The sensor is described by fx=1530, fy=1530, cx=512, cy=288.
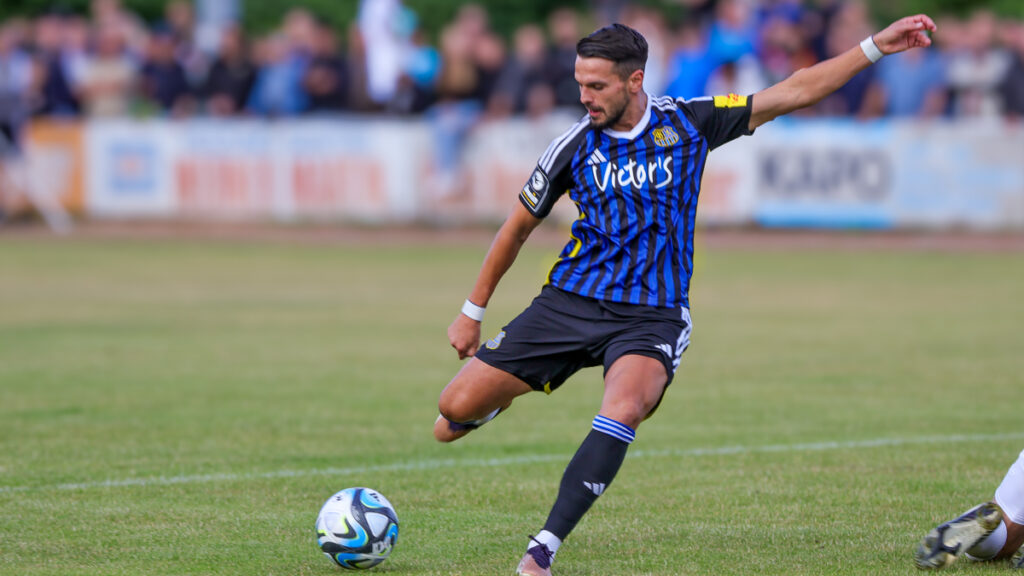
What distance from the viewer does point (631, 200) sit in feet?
20.3

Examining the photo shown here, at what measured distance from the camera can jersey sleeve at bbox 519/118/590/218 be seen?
6273 mm

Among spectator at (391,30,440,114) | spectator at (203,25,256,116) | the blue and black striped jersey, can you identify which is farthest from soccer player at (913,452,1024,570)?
spectator at (203,25,256,116)

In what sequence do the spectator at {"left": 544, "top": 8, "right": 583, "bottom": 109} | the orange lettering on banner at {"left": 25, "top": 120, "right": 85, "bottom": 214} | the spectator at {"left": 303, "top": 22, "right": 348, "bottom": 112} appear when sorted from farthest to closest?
the orange lettering on banner at {"left": 25, "top": 120, "right": 85, "bottom": 214} → the spectator at {"left": 303, "top": 22, "right": 348, "bottom": 112} → the spectator at {"left": 544, "top": 8, "right": 583, "bottom": 109}

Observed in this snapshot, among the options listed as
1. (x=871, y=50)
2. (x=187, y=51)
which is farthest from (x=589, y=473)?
(x=187, y=51)

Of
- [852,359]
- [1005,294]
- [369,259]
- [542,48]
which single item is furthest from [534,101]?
[852,359]

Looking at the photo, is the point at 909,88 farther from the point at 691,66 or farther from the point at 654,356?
the point at 654,356

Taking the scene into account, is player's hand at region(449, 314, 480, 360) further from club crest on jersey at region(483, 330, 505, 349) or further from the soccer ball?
the soccer ball

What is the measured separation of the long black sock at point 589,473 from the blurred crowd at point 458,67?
49.7 ft

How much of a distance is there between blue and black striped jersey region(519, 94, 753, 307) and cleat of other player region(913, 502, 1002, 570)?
135 centimetres

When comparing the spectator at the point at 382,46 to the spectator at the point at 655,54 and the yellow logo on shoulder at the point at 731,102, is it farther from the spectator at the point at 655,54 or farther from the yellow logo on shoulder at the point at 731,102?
the yellow logo on shoulder at the point at 731,102

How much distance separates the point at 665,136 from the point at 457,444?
10.5 ft

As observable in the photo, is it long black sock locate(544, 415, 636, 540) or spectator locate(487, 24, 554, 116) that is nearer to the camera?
long black sock locate(544, 415, 636, 540)

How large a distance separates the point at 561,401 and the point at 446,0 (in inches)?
1272

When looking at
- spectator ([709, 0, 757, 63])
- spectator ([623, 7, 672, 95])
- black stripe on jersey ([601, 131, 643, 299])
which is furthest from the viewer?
spectator ([623, 7, 672, 95])
